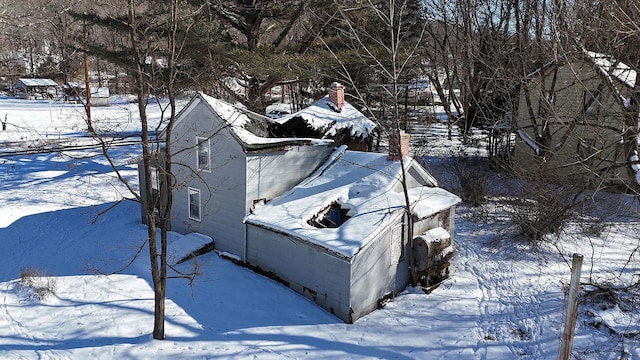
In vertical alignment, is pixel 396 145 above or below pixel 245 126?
below

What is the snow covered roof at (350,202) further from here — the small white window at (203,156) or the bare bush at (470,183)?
the bare bush at (470,183)

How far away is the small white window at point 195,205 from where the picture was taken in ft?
55.0

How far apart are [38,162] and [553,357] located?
1093 inches

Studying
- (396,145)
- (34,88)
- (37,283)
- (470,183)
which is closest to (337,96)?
(396,145)

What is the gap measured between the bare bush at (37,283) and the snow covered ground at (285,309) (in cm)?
17

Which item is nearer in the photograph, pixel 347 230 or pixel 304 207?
pixel 347 230

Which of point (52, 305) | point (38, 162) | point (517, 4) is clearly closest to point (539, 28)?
point (517, 4)

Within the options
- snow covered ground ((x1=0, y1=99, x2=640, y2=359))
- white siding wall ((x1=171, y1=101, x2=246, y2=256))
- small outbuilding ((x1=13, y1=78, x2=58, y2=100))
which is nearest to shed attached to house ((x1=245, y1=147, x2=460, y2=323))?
snow covered ground ((x1=0, y1=99, x2=640, y2=359))

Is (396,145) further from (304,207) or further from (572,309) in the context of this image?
(572,309)

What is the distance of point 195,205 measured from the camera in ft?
55.5

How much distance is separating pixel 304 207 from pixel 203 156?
438 cm

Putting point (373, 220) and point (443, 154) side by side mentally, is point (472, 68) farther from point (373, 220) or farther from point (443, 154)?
point (373, 220)

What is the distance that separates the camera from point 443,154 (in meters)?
29.2

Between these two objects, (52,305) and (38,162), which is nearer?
(52,305)
